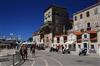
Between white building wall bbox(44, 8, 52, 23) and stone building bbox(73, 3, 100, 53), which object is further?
white building wall bbox(44, 8, 52, 23)

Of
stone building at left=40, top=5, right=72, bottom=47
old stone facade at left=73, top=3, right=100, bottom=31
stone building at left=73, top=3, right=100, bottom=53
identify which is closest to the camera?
stone building at left=73, top=3, right=100, bottom=53

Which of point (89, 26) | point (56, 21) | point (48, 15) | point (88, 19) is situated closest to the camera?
point (88, 19)

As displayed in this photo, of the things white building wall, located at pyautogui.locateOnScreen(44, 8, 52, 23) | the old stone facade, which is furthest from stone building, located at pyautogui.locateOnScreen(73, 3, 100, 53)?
white building wall, located at pyautogui.locateOnScreen(44, 8, 52, 23)

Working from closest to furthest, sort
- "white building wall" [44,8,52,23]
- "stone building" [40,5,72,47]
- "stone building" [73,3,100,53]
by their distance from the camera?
"stone building" [73,3,100,53], "stone building" [40,5,72,47], "white building wall" [44,8,52,23]

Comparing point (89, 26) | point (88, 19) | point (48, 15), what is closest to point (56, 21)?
point (48, 15)

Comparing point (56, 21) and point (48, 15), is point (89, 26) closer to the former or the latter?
point (56, 21)

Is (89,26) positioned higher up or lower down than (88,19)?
lower down

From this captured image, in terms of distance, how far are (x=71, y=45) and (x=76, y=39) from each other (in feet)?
14.6

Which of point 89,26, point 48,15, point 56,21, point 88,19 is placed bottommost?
point 89,26

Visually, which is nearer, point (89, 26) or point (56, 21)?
point (89, 26)

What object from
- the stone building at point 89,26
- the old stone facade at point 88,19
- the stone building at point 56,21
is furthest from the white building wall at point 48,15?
the stone building at point 89,26

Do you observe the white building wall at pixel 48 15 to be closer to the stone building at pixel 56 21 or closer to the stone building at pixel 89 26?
the stone building at pixel 56 21

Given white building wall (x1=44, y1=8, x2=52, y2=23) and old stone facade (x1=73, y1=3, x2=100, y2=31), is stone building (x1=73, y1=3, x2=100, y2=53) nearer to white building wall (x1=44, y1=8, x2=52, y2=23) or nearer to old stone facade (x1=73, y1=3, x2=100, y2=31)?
old stone facade (x1=73, y1=3, x2=100, y2=31)

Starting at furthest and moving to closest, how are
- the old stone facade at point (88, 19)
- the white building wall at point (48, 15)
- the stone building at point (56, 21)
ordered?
the white building wall at point (48, 15), the stone building at point (56, 21), the old stone facade at point (88, 19)
